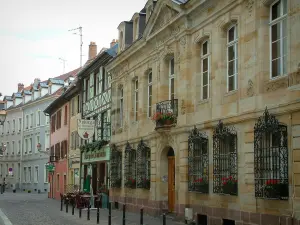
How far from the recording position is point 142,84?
86.3ft

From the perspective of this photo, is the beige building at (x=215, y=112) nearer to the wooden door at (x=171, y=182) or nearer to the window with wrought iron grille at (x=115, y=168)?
the wooden door at (x=171, y=182)

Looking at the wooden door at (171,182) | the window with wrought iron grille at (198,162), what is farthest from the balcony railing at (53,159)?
the window with wrought iron grille at (198,162)

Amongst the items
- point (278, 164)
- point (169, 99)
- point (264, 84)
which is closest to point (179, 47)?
point (169, 99)

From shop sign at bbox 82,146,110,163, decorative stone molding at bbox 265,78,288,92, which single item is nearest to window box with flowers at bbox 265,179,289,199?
decorative stone molding at bbox 265,78,288,92

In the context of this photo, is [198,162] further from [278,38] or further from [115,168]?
[115,168]

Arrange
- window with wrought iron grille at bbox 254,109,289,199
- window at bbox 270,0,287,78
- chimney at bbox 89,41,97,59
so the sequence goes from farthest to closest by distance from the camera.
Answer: chimney at bbox 89,41,97,59 → window at bbox 270,0,287,78 → window with wrought iron grille at bbox 254,109,289,199

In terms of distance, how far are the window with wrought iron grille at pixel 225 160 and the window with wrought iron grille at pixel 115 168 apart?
1128cm

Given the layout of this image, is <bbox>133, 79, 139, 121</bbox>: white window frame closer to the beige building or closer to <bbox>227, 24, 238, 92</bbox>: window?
the beige building

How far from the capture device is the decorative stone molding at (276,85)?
14.8 metres

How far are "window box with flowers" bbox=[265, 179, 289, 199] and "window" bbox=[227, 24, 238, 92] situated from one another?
12.4 feet

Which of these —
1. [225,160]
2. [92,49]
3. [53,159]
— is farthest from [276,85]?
[53,159]

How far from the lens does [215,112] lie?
→ 61.2 feet

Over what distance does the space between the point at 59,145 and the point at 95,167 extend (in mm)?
12966

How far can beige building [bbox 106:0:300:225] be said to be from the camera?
14.9m
